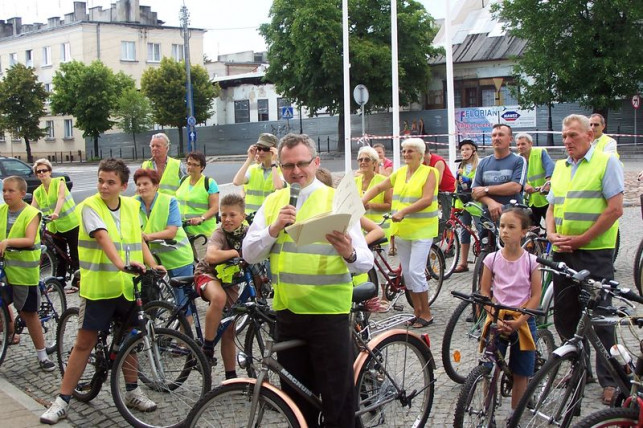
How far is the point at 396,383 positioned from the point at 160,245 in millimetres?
3139

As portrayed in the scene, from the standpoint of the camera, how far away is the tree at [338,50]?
42.1 meters

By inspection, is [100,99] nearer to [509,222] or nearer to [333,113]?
[333,113]

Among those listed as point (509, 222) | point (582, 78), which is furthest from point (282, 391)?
point (582, 78)

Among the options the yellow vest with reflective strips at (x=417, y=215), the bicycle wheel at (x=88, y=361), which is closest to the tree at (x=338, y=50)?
the yellow vest with reflective strips at (x=417, y=215)

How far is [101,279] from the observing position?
5746mm

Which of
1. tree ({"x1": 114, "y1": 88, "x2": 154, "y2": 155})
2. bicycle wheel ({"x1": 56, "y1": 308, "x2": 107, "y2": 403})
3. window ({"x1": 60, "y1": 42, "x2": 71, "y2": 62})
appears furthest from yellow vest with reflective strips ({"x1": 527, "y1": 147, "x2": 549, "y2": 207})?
window ({"x1": 60, "y1": 42, "x2": 71, "y2": 62})

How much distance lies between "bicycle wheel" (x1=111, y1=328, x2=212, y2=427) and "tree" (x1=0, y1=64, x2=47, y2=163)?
55.1m

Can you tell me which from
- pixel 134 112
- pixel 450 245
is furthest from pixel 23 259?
pixel 134 112

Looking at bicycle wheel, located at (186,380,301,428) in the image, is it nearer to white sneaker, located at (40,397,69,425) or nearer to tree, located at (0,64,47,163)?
white sneaker, located at (40,397,69,425)

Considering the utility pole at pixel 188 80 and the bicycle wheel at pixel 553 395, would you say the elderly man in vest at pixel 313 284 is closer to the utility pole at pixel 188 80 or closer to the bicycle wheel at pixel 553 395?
the bicycle wheel at pixel 553 395

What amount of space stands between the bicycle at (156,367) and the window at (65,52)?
63887mm

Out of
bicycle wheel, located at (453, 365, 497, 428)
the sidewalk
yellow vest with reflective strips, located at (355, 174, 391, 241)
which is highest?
yellow vest with reflective strips, located at (355, 174, 391, 241)

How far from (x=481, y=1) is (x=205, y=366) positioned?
47259mm

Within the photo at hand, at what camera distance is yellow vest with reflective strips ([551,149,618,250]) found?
5.62m
